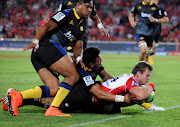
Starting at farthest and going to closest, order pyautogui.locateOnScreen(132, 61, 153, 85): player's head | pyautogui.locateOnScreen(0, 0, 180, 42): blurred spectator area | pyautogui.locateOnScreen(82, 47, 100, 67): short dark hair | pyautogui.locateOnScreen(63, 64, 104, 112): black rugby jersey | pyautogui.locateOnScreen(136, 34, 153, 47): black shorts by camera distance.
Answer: pyautogui.locateOnScreen(0, 0, 180, 42): blurred spectator area → pyautogui.locateOnScreen(136, 34, 153, 47): black shorts → pyautogui.locateOnScreen(82, 47, 100, 67): short dark hair → pyautogui.locateOnScreen(63, 64, 104, 112): black rugby jersey → pyautogui.locateOnScreen(132, 61, 153, 85): player's head

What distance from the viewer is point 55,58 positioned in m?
5.95

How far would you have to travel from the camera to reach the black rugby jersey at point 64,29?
20.2 feet

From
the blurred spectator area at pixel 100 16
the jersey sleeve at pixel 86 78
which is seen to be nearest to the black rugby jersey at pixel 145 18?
the jersey sleeve at pixel 86 78

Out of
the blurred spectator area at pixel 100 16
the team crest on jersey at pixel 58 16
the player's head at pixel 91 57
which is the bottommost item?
the blurred spectator area at pixel 100 16

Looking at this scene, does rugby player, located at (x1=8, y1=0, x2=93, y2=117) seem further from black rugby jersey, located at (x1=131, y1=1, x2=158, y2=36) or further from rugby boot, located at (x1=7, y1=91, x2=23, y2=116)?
black rugby jersey, located at (x1=131, y1=1, x2=158, y2=36)

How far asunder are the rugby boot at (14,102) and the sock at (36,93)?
0.11 metres

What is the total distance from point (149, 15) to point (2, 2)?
28.6 m

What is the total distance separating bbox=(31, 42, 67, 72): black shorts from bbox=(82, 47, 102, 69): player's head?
14.8 inches

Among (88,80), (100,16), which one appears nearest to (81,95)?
(88,80)

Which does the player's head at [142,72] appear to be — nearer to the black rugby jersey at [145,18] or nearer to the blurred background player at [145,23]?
the blurred background player at [145,23]

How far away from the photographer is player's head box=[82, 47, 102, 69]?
5871 millimetres

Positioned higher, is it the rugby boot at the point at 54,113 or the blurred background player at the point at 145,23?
the blurred background player at the point at 145,23

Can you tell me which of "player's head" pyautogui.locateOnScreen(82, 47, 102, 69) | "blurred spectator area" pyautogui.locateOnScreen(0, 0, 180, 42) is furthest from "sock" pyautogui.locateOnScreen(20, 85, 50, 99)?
"blurred spectator area" pyautogui.locateOnScreen(0, 0, 180, 42)

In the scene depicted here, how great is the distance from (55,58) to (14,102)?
1.01 m
